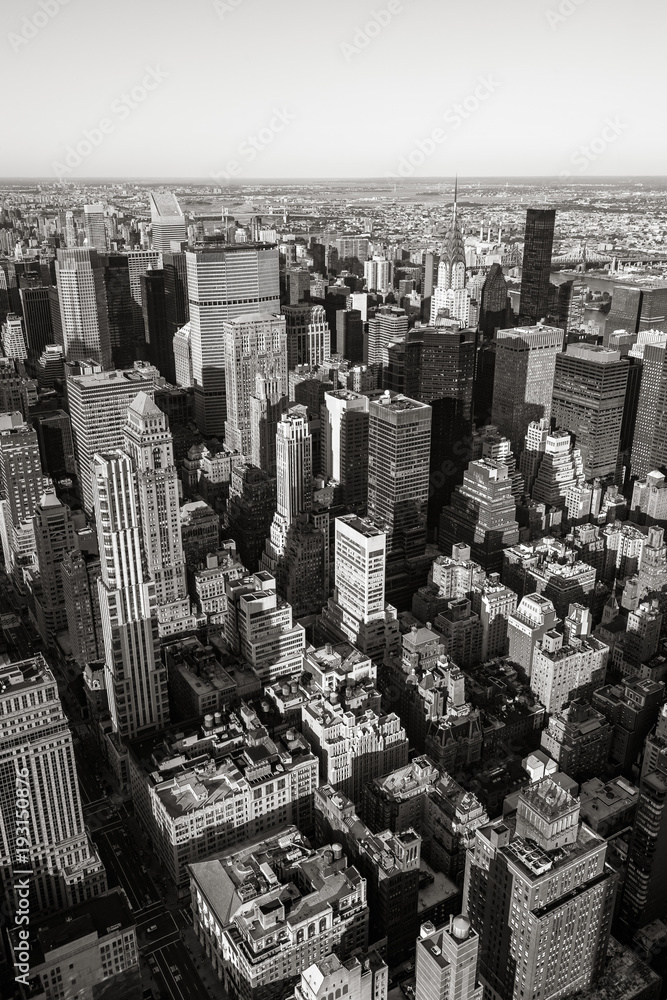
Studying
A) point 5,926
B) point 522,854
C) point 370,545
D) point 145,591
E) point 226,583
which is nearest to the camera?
point 522,854

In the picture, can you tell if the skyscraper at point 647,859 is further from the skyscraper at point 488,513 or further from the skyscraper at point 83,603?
the skyscraper at point 83,603

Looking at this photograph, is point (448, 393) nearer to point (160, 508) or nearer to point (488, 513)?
point (488, 513)

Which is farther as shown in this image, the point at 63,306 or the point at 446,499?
the point at 63,306

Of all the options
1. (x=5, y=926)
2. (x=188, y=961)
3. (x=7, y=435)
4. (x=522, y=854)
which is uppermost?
(x=7, y=435)

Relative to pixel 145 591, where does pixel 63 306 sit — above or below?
above

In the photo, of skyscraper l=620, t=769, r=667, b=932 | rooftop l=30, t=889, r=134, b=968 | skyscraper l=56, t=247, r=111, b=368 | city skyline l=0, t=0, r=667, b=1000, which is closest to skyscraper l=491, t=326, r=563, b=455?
city skyline l=0, t=0, r=667, b=1000

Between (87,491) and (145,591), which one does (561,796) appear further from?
(87,491)

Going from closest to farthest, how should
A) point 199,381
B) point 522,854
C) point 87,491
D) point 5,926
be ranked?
point 522,854 < point 5,926 < point 87,491 < point 199,381

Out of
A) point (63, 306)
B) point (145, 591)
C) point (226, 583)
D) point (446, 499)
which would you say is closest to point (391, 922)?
point (145, 591)
